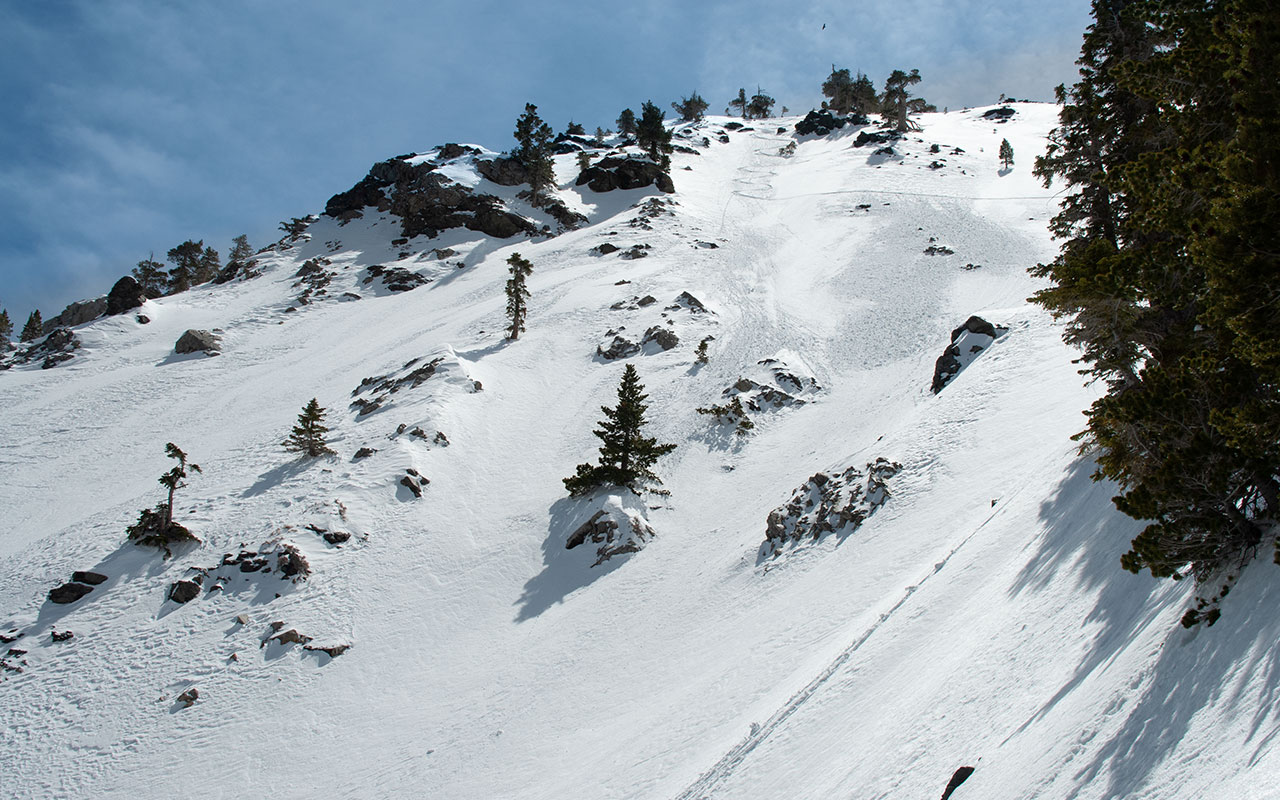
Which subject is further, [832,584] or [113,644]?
[113,644]

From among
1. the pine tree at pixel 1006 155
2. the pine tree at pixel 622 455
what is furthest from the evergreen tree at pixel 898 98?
the pine tree at pixel 622 455

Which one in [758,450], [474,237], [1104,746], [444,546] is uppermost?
[474,237]

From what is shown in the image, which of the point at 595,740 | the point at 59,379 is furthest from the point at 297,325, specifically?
the point at 595,740

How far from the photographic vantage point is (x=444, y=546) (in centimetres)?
2608

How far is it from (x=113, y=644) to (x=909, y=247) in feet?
191

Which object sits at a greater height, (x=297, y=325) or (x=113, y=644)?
(x=297, y=325)

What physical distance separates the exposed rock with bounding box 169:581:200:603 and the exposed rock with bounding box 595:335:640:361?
79.7 ft

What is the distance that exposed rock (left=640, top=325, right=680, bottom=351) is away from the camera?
39.9m

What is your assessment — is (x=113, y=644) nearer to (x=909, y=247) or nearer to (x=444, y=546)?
(x=444, y=546)

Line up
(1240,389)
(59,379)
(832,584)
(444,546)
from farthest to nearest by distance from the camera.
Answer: (59,379) < (444,546) < (832,584) < (1240,389)

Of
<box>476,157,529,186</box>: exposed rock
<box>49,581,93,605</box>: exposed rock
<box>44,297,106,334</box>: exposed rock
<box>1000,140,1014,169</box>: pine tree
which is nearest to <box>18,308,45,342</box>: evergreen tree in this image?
<box>44,297,106,334</box>: exposed rock

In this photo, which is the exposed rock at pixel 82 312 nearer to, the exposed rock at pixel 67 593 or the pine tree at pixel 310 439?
the pine tree at pixel 310 439

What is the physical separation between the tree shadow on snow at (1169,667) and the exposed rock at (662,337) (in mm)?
31756

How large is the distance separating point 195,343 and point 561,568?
43.5 m
